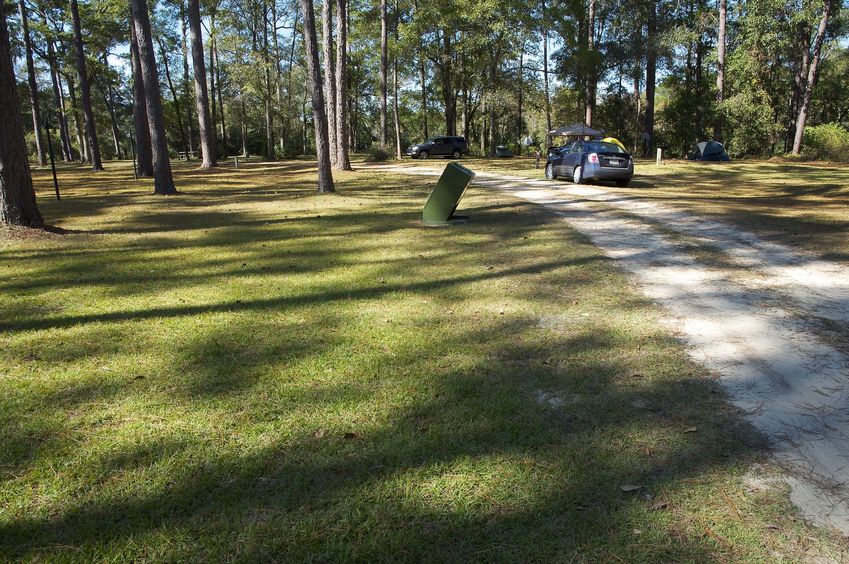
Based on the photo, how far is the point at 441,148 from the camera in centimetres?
3772

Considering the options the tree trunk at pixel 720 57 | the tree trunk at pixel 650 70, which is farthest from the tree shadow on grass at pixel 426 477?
the tree trunk at pixel 650 70

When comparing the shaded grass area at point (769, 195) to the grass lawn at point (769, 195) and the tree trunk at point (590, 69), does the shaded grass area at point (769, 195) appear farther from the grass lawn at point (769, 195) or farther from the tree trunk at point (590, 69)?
the tree trunk at point (590, 69)

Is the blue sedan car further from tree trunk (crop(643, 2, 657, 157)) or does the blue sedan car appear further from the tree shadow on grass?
tree trunk (crop(643, 2, 657, 157))

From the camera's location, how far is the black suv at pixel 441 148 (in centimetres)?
3725

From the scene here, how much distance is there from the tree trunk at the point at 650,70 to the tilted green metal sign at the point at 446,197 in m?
28.5

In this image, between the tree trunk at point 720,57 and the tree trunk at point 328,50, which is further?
the tree trunk at point 720,57

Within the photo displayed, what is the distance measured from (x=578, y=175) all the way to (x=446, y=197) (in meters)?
9.10

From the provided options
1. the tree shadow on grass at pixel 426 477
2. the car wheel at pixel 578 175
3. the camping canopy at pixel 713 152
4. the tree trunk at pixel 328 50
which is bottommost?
the tree shadow on grass at pixel 426 477

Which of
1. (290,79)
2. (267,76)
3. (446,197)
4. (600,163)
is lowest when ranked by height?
(446,197)

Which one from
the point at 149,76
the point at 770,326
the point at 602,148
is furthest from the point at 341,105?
the point at 770,326

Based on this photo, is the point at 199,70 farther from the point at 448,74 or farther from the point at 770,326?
the point at 770,326

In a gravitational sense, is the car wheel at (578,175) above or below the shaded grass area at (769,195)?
above

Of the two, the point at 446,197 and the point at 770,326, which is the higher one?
the point at 446,197

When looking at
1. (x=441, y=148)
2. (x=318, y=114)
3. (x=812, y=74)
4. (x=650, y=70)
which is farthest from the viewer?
(x=441, y=148)
